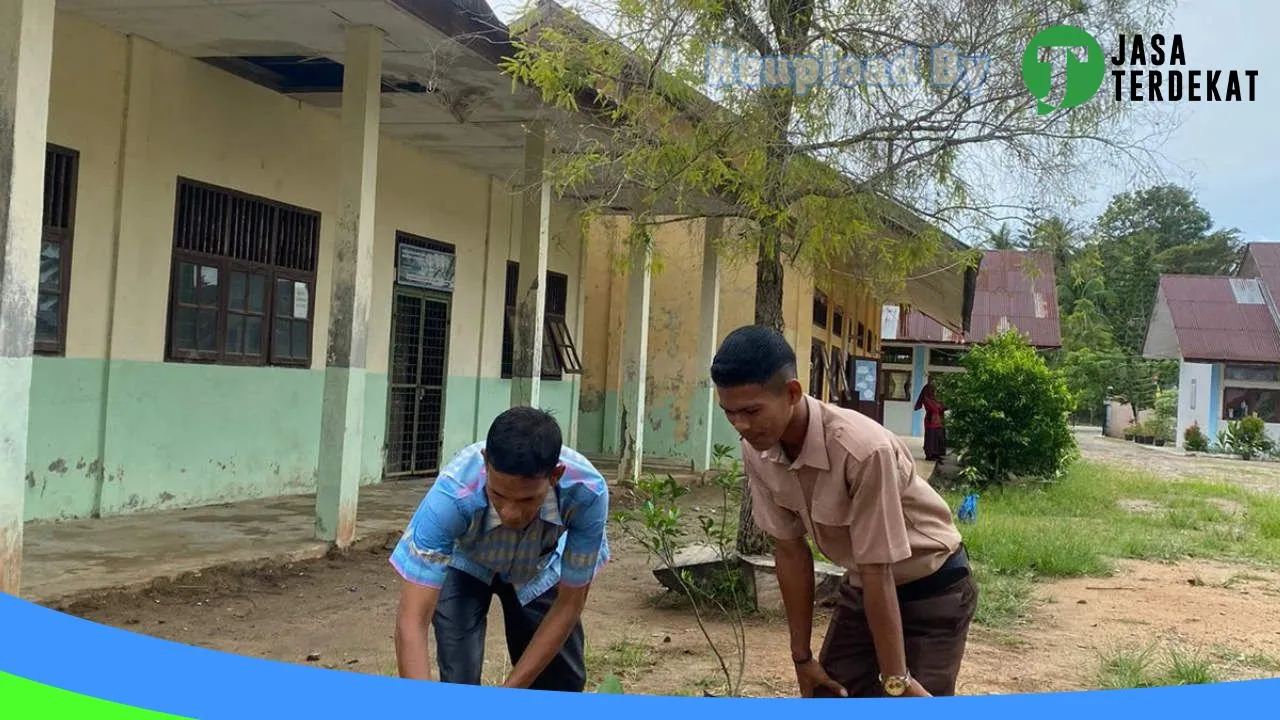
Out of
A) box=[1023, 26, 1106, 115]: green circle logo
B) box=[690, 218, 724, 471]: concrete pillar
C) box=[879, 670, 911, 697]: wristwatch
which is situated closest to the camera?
box=[879, 670, 911, 697]: wristwatch

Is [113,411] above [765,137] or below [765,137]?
below

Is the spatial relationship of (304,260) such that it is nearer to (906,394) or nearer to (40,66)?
(40,66)

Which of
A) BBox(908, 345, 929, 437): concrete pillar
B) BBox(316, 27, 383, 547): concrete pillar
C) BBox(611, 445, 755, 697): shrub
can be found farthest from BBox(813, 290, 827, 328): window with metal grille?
BBox(611, 445, 755, 697): shrub

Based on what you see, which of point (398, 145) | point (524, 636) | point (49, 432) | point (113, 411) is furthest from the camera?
point (398, 145)

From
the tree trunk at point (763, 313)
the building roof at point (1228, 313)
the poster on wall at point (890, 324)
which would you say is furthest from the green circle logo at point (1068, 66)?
the building roof at point (1228, 313)

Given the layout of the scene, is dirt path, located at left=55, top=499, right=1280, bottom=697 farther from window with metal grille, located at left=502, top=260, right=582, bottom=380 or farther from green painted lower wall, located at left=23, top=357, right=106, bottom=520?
window with metal grille, located at left=502, top=260, right=582, bottom=380

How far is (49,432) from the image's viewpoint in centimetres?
664

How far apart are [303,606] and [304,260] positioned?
3.91 meters

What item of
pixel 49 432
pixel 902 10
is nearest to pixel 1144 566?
pixel 902 10

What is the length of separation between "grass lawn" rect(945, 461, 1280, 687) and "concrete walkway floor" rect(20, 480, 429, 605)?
14.1 feet

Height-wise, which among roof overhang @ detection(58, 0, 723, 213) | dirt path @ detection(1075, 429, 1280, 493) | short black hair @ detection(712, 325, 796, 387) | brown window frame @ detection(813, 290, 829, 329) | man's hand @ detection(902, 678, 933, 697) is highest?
roof overhang @ detection(58, 0, 723, 213)

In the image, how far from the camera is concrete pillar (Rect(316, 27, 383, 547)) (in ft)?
22.6

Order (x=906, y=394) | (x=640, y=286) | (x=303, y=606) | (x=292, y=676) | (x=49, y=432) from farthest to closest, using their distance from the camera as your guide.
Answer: (x=906, y=394)
(x=640, y=286)
(x=49, y=432)
(x=303, y=606)
(x=292, y=676)

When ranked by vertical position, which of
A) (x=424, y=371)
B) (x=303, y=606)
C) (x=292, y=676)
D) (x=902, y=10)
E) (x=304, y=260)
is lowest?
(x=303, y=606)
